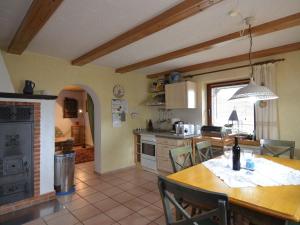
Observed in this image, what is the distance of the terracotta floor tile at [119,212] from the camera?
248 cm

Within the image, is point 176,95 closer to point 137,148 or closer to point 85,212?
point 137,148

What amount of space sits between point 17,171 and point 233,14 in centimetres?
340

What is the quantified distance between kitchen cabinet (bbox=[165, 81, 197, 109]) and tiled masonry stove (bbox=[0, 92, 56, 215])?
2.40 meters

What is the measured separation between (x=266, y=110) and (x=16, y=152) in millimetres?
3940

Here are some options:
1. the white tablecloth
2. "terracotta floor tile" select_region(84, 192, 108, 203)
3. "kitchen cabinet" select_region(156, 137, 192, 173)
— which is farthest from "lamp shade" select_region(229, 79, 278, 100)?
"terracotta floor tile" select_region(84, 192, 108, 203)

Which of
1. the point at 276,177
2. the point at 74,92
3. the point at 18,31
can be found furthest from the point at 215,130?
the point at 74,92

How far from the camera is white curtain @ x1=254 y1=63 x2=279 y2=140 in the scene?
311cm

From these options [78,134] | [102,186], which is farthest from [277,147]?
[78,134]

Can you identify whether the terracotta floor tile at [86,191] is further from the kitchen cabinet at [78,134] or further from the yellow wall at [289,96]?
the yellow wall at [289,96]

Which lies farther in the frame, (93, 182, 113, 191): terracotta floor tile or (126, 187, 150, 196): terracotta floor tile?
(93, 182, 113, 191): terracotta floor tile

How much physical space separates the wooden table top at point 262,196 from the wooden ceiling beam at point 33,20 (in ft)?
6.27

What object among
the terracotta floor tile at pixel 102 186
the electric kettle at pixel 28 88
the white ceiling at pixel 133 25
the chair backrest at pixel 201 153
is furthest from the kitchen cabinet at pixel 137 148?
the electric kettle at pixel 28 88

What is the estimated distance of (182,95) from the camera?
4.08 m

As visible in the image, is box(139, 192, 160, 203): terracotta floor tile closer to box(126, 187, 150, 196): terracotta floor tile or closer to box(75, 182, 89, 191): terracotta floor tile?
box(126, 187, 150, 196): terracotta floor tile
